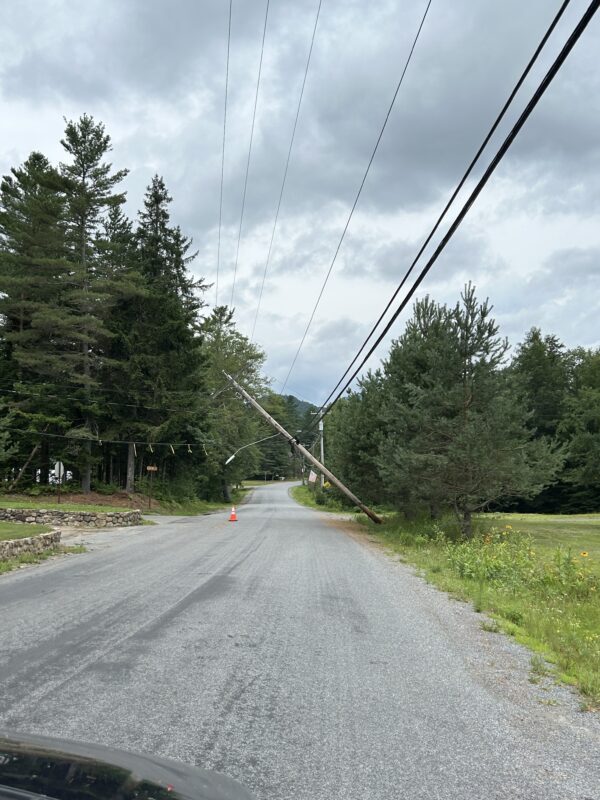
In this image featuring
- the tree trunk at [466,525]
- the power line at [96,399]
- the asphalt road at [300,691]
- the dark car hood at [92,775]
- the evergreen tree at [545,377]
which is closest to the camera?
the dark car hood at [92,775]

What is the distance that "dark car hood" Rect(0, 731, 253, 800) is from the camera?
6.26ft

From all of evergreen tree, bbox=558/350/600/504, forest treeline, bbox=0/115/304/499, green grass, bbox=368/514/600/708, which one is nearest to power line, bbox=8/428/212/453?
forest treeline, bbox=0/115/304/499

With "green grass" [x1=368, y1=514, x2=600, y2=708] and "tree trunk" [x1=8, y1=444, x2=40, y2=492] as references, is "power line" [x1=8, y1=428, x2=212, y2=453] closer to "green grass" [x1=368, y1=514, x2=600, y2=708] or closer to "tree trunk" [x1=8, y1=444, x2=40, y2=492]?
"tree trunk" [x1=8, y1=444, x2=40, y2=492]

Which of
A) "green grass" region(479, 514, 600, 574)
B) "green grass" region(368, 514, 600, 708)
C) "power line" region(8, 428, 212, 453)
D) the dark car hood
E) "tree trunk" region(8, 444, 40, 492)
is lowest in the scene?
"green grass" region(479, 514, 600, 574)

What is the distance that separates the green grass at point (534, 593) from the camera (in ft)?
19.3

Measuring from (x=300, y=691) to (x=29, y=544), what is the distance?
10721mm

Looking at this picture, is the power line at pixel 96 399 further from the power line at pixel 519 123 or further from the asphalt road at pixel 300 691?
the power line at pixel 519 123

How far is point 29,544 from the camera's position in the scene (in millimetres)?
13172

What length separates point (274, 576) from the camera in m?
10.4

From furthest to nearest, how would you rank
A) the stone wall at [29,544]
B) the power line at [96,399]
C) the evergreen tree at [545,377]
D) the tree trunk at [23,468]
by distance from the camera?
the evergreen tree at [545,377] → the power line at [96,399] → the tree trunk at [23,468] → the stone wall at [29,544]

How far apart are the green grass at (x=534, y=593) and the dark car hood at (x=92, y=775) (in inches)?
144

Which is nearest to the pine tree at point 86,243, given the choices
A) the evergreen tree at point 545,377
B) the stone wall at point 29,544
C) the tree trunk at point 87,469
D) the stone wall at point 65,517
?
the tree trunk at point 87,469

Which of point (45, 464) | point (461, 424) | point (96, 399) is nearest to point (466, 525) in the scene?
point (461, 424)

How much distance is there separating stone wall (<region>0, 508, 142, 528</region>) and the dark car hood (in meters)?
22.3
